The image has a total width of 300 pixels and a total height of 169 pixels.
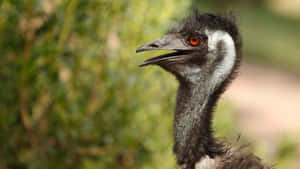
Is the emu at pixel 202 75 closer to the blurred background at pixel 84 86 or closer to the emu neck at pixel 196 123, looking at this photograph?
the emu neck at pixel 196 123

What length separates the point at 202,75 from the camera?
8.13ft

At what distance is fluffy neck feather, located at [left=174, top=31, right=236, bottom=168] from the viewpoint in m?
2.46

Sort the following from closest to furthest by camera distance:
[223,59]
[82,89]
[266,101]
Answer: [223,59], [82,89], [266,101]

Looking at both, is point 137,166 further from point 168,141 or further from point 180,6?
point 180,6

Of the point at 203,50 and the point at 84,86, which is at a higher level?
the point at 203,50

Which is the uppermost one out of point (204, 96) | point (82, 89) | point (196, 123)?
point (204, 96)

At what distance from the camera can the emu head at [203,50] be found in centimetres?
246

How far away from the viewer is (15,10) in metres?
3.00

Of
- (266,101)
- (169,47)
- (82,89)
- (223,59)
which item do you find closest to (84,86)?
(82,89)

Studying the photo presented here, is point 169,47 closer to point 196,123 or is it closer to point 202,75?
point 202,75

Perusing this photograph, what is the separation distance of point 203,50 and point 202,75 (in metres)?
0.13

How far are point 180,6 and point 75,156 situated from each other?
1366 mm

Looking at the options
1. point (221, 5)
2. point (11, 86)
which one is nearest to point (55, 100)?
point (11, 86)

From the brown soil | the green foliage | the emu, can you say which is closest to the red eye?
the emu
